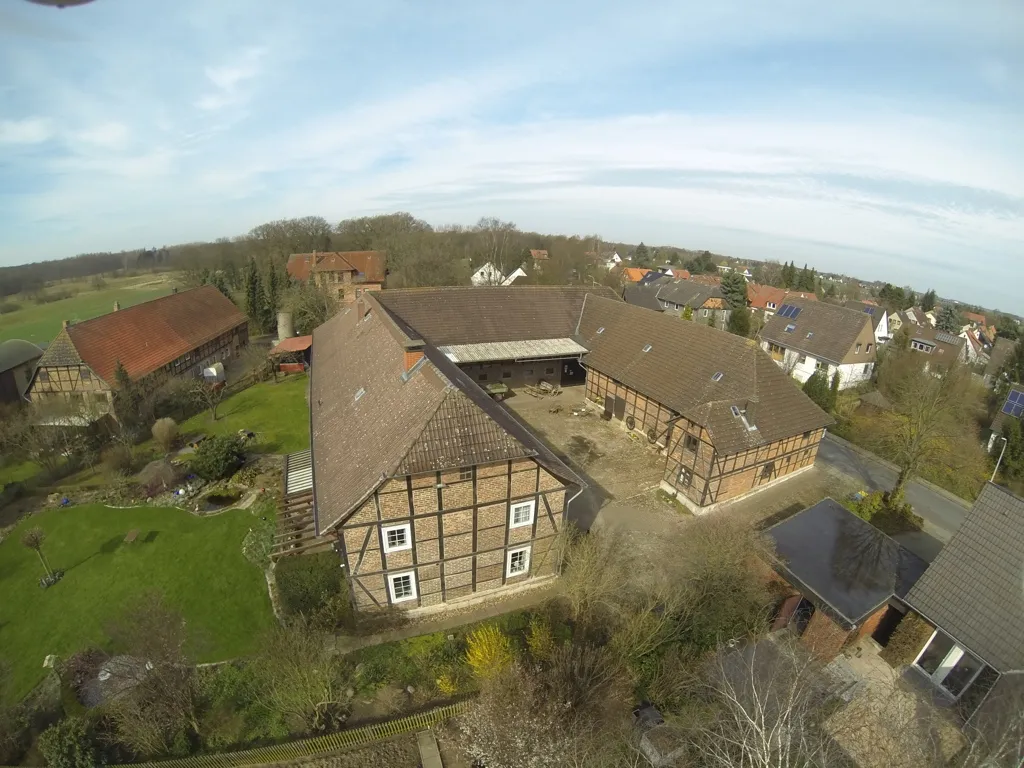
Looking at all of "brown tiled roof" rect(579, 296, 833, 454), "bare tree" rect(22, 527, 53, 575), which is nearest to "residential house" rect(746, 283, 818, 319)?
"brown tiled roof" rect(579, 296, 833, 454)

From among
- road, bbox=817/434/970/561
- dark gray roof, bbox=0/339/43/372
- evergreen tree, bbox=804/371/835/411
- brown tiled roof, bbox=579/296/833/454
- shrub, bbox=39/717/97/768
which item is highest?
brown tiled roof, bbox=579/296/833/454

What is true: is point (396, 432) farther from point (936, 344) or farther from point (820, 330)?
point (936, 344)

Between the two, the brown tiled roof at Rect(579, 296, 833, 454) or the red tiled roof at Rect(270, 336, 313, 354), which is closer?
the brown tiled roof at Rect(579, 296, 833, 454)

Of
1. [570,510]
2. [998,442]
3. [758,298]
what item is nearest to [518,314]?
[570,510]

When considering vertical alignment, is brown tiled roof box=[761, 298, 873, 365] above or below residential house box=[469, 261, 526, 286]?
below

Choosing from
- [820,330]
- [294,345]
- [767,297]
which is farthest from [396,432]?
[767,297]

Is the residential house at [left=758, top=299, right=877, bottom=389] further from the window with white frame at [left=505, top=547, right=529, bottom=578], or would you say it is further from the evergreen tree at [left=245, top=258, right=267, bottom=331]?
the evergreen tree at [left=245, top=258, right=267, bottom=331]
